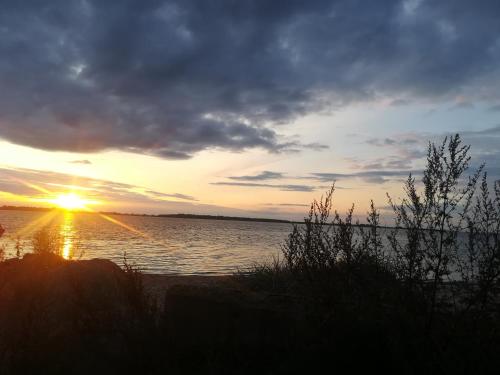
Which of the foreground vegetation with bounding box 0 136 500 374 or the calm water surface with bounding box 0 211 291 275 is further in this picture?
the calm water surface with bounding box 0 211 291 275

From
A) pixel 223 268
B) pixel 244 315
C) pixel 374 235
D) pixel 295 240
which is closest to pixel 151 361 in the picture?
pixel 244 315

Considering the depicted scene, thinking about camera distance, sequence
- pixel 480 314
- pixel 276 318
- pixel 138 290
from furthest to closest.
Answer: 1. pixel 138 290
2. pixel 276 318
3. pixel 480 314

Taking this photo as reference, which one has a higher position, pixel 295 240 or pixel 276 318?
pixel 295 240

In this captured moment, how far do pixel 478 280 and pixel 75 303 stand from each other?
5.25 meters

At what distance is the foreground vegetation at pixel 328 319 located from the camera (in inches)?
171

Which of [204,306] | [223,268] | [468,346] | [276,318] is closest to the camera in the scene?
[468,346]

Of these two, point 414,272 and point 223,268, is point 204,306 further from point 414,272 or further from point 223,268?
point 223,268

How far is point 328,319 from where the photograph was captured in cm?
515

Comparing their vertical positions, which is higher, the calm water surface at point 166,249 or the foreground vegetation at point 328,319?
the foreground vegetation at point 328,319

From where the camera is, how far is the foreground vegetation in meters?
4.34

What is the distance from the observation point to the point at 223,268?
89.2ft

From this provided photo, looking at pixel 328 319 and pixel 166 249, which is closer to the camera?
pixel 328 319

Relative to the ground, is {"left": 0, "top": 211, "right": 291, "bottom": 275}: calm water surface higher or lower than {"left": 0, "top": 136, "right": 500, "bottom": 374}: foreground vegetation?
lower

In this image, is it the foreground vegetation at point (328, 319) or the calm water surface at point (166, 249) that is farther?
the calm water surface at point (166, 249)
